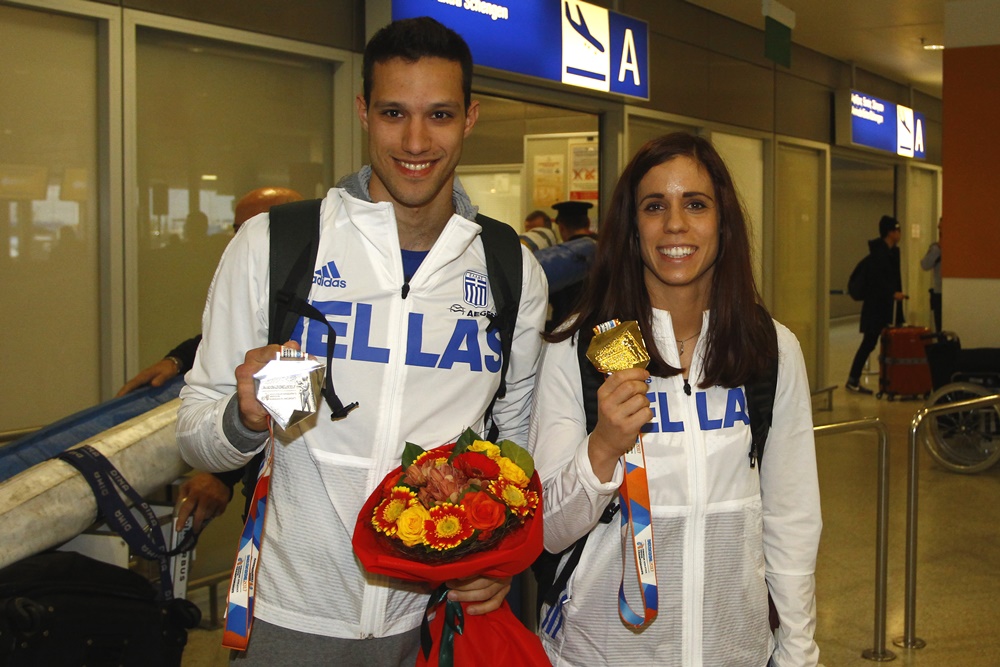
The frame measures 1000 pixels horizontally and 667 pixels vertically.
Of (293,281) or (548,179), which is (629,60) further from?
(293,281)

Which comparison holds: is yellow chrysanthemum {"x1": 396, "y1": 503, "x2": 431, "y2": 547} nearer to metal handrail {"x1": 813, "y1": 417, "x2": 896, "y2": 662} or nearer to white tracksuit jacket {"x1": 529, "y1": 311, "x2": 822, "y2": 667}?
white tracksuit jacket {"x1": 529, "y1": 311, "x2": 822, "y2": 667}

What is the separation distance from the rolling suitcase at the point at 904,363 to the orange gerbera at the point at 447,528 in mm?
10357

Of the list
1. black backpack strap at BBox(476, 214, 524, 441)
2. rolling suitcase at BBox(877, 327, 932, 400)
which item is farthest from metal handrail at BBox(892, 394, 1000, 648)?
rolling suitcase at BBox(877, 327, 932, 400)

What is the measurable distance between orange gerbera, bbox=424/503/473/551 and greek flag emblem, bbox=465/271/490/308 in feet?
1.73

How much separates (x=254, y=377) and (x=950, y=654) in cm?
386

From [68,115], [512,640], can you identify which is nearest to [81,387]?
[68,115]

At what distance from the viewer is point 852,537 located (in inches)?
237

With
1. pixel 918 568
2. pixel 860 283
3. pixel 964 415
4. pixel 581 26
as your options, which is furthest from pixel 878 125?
pixel 918 568

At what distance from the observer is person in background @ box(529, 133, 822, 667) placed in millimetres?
1874

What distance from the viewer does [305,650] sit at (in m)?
1.86

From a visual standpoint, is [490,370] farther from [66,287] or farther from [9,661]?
[66,287]

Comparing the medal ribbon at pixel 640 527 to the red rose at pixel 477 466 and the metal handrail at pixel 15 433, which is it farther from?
the metal handrail at pixel 15 433

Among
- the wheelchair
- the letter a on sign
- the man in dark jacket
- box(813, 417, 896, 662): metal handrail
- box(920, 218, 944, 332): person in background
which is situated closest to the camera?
box(813, 417, 896, 662): metal handrail

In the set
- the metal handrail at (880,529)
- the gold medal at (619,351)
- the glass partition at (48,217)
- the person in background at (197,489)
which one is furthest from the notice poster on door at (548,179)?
the gold medal at (619,351)
